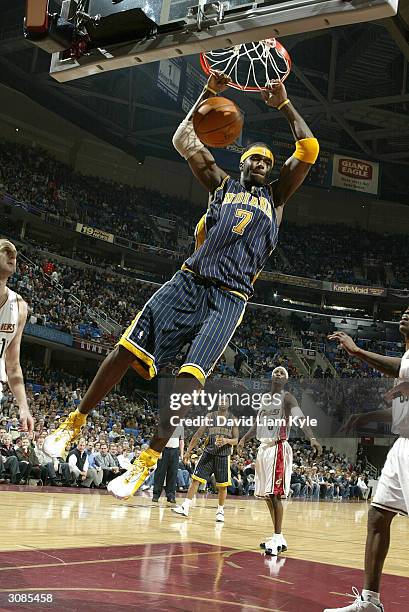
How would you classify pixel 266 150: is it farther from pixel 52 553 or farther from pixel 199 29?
pixel 52 553

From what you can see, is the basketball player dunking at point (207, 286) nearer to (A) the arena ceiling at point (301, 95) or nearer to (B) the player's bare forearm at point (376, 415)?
(B) the player's bare forearm at point (376, 415)

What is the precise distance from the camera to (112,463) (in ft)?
53.4

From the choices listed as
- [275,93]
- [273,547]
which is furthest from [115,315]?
[275,93]

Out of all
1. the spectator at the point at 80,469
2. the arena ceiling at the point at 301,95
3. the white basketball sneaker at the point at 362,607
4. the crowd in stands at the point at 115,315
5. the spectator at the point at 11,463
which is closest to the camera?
the white basketball sneaker at the point at 362,607

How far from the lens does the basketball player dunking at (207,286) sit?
14.1 feet

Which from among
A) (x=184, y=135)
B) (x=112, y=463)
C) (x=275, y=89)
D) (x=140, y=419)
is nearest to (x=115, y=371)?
(x=184, y=135)

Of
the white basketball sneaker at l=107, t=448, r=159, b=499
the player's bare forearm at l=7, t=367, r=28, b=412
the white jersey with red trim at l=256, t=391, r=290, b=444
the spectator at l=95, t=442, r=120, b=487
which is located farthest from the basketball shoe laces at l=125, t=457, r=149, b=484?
the spectator at l=95, t=442, r=120, b=487

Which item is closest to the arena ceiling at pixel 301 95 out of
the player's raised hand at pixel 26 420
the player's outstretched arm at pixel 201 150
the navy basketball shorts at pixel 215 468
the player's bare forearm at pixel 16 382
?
the navy basketball shorts at pixel 215 468

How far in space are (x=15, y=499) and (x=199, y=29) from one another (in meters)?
8.04

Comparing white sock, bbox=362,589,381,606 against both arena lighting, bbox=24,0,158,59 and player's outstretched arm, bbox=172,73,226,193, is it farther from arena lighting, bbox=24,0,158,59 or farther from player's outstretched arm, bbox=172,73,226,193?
arena lighting, bbox=24,0,158,59

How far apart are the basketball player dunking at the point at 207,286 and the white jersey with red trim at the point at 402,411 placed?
3.80 ft

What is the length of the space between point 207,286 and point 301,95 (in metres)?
28.4

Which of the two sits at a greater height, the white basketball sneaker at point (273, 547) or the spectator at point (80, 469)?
the spectator at point (80, 469)

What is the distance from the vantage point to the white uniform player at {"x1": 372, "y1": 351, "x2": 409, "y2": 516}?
4.49 meters
